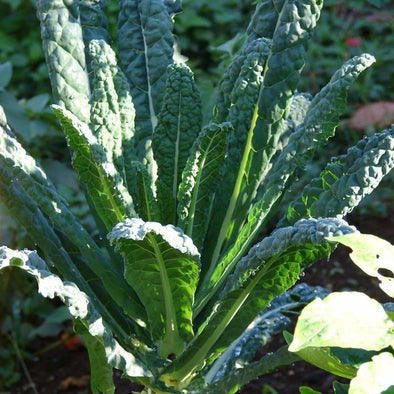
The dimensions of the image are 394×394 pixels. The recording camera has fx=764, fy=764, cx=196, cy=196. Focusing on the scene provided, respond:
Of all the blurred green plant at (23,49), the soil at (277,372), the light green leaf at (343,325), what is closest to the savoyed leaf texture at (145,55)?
the light green leaf at (343,325)

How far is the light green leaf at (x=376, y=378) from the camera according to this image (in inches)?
41.6

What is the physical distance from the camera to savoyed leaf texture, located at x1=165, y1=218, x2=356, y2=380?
126 cm

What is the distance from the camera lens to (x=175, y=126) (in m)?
1.53

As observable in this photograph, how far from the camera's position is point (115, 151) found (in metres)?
1.51

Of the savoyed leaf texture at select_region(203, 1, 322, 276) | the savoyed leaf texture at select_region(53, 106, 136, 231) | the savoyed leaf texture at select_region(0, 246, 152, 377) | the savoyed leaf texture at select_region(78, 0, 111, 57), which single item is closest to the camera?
the savoyed leaf texture at select_region(0, 246, 152, 377)

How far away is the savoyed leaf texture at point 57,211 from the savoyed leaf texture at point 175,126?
0.19 meters

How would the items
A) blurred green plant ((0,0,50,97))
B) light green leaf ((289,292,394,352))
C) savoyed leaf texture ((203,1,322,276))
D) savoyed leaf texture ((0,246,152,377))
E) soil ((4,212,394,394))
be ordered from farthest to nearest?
blurred green plant ((0,0,50,97)), soil ((4,212,394,394)), savoyed leaf texture ((203,1,322,276)), savoyed leaf texture ((0,246,152,377)), light green leaf ((289,292,394,352))

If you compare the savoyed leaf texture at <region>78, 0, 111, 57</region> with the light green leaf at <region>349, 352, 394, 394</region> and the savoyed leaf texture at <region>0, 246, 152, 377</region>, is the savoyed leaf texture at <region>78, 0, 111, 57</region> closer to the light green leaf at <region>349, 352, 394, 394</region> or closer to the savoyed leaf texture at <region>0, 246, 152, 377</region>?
the savoyed leaf texture at <region>0, 246, 152, 377</region>

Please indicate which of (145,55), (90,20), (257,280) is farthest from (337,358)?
(90,20)

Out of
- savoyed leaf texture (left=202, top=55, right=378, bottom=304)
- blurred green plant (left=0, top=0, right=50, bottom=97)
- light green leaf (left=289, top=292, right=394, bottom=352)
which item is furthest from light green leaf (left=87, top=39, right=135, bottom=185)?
blurred green plant (left=0, top=0, right=50, bottom=97)

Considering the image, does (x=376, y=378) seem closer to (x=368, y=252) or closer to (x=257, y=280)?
(x=368, y=252)

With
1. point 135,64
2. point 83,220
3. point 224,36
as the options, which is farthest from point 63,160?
point 135,64

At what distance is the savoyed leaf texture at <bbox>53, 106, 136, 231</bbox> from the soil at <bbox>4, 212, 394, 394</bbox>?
0.92m

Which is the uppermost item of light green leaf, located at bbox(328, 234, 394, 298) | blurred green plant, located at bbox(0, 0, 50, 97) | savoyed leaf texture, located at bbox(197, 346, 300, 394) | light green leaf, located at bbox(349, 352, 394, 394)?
light green leaf, located at bbox(328, 234, 394, 298)
